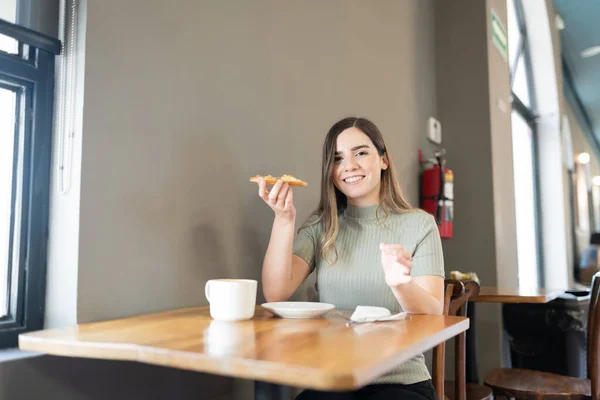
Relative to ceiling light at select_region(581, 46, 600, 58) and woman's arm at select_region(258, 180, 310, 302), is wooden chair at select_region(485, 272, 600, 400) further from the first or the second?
ceiling light at select_region(581, 46, 600, 58)

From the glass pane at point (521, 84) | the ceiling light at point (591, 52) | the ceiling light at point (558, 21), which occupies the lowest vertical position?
the glass pane at point (521, 84)

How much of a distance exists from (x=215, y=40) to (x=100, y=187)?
642mm

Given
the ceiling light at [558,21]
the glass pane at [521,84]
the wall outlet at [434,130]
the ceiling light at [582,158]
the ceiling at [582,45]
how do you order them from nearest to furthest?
the wall outlet at [434,130]
the glass pane at [521,84]
the ceiling light at [558,21]
the ceiling at [582,45]
the ceiling light at [582,158]

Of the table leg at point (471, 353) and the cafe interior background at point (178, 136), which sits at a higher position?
the cafe interior background at point (178, 136)

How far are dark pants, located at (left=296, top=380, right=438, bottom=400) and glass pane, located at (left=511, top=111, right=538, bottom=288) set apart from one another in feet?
12.6

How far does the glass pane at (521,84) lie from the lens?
520 centimetres

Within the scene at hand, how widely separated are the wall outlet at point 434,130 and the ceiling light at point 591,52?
5.16 meters

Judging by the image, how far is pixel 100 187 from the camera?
121cm

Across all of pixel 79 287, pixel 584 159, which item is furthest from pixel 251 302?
pixel 584 159

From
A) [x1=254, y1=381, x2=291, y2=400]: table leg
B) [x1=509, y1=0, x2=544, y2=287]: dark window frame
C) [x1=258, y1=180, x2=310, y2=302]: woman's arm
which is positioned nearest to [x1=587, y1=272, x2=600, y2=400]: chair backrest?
[x1=258, y1=180, x2=310, y2=302]: woman's arm

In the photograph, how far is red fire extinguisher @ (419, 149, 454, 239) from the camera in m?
3.10

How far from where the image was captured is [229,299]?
1.13 m

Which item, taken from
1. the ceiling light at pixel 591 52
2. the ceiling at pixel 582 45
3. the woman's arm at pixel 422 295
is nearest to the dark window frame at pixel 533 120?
the ceiling at pixel 582 45

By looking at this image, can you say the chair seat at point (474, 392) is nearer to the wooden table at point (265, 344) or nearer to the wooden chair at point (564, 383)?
the wooden chair at point (564, 383)
